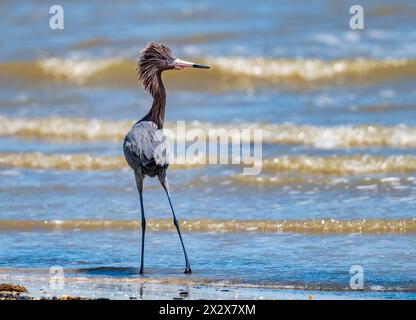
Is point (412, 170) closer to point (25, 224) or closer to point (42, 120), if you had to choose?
point (25, 224)

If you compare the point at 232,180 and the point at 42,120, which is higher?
the point at 42,120

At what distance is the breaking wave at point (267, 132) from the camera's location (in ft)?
44.1

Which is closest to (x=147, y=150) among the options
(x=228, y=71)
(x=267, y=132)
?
(x=267, y=132)

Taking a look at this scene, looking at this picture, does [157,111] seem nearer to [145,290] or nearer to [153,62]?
[153,62]

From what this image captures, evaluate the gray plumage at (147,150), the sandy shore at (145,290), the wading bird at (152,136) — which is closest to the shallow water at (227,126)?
the sandy shore at (145,290)

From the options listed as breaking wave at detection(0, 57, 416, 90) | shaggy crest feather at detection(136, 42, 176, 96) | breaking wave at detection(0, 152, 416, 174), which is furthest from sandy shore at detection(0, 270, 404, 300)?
breaking wave at detection(0, 57, 416, 90)

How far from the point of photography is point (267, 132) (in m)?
14.2

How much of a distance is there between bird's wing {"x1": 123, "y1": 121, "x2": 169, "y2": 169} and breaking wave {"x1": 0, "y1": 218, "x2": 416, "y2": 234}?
1532mm

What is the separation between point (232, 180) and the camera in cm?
1194

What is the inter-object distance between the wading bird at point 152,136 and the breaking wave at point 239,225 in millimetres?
1229

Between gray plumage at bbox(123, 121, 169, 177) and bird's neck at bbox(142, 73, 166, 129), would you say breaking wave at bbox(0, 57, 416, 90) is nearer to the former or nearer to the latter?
bird's neck at bbox(142, 73, 166, 129)

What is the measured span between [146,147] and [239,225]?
6.06 feet
